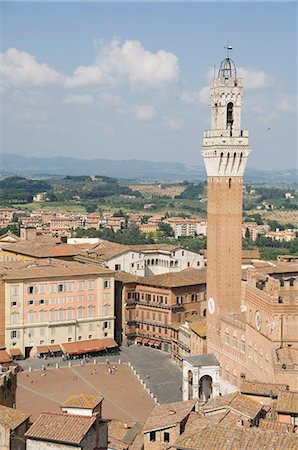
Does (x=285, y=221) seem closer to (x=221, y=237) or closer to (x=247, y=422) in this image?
(x=221, y=237)

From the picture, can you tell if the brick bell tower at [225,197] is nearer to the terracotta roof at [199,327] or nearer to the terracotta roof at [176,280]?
the terracotta roof at [199,327]

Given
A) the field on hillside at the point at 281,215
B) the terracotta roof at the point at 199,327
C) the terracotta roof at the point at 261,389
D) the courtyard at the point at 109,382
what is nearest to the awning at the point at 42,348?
the courtyard at the point at 109,382

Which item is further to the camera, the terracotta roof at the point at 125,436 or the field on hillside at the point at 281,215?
the field on hillside at the point at 281,215

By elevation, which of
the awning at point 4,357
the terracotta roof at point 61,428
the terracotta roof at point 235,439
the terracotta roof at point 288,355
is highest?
the terracotta roof at point 61,428

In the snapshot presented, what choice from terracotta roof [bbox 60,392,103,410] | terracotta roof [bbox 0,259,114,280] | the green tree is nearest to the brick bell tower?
terracotta roof [bbox 0,259,114,280]

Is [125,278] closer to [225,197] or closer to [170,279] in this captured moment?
[170,279]

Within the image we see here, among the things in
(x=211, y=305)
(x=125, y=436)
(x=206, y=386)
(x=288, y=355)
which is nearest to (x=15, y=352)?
(x=211, y=305)

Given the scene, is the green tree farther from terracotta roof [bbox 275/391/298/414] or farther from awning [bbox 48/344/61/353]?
terracotta roof [bbox 275/391/298/414]
